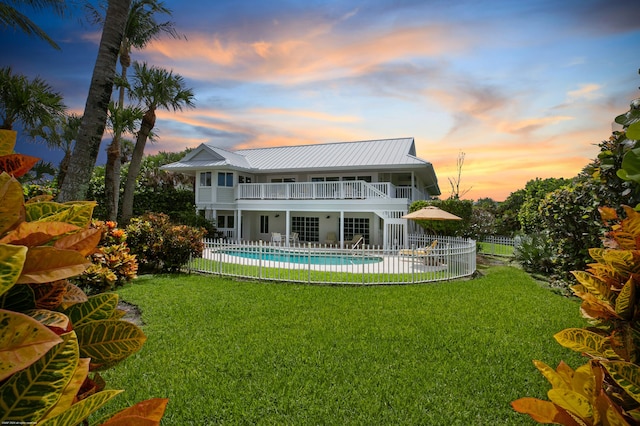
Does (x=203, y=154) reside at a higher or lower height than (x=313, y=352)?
higher

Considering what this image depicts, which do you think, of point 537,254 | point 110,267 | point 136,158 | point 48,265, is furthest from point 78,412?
point 136,158

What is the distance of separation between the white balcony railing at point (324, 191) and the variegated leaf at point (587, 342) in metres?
19.7

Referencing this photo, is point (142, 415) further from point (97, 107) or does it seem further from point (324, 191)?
point (324, 191)

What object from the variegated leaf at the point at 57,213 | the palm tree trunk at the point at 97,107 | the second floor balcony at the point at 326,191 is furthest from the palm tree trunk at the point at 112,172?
the variegated leaf at the point at 57,213

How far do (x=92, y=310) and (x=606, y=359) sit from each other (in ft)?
5.94

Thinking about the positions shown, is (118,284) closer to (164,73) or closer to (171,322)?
(171,322)

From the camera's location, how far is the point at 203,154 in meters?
26.2

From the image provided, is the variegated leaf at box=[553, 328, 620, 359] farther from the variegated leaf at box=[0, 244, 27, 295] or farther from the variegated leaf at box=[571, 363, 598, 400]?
the variegated leaf at box=[0, 244, 27, 295]

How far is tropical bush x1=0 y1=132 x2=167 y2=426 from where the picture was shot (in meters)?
0.59

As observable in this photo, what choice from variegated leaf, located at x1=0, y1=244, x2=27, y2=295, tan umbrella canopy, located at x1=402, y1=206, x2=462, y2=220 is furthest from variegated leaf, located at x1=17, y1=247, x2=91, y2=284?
tan umbrella canopy, located at x1=402, y1=206, x2=462, y2=220

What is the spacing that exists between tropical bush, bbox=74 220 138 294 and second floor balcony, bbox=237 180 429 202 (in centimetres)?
1370

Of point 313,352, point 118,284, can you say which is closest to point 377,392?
point 313,352

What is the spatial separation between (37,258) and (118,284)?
11164 mm

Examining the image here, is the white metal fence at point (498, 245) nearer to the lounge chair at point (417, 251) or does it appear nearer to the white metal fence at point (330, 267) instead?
the lounge chair at point (417, 251)
